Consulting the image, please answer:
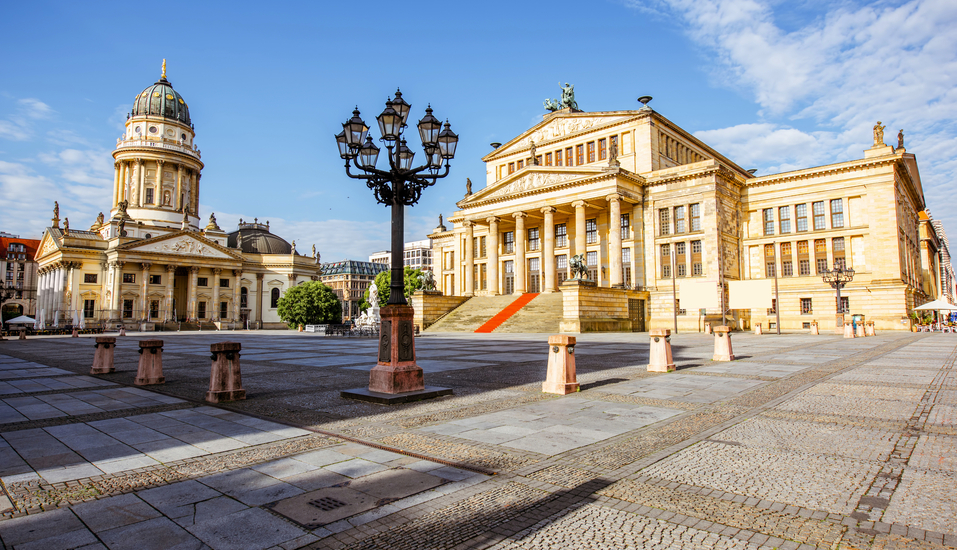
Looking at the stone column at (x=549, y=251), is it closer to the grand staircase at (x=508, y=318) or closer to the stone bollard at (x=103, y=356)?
the grand staircase at (x=508, y=318)

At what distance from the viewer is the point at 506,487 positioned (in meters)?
4.96

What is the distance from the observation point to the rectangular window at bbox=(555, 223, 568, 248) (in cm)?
5831

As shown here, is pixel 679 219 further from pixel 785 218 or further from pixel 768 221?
pixel 785 218

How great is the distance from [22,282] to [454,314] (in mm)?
103695

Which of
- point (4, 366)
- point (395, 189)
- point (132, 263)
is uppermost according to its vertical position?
point (132, 263)

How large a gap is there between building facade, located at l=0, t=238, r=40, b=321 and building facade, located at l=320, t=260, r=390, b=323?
68.7 m

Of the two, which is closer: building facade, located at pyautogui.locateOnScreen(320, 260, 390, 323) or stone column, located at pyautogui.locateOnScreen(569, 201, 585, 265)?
stone column, located at pyautogui.locateOnScreen(569, 201, 585, 265)

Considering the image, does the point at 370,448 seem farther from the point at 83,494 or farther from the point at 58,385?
the point at 58,385

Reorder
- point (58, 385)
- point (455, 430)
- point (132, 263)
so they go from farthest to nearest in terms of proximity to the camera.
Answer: point (132, 263) < point (58, 385) < point (455, 430)

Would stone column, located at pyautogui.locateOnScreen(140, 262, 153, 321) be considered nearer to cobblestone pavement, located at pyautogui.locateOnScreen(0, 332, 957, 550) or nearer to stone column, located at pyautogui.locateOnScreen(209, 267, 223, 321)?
stone column, located at pyautogui.locateOnScreen(209, 267, 223, 321)

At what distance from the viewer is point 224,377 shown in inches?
390

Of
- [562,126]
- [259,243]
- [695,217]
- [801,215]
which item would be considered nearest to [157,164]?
[259,243]

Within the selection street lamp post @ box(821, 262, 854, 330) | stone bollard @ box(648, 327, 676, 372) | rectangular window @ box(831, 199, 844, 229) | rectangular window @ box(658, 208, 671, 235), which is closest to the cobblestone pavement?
stone bollard @ box(648, 327, 676, 372)

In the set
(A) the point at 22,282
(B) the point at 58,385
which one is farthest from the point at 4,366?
(A) the point at 22,282
